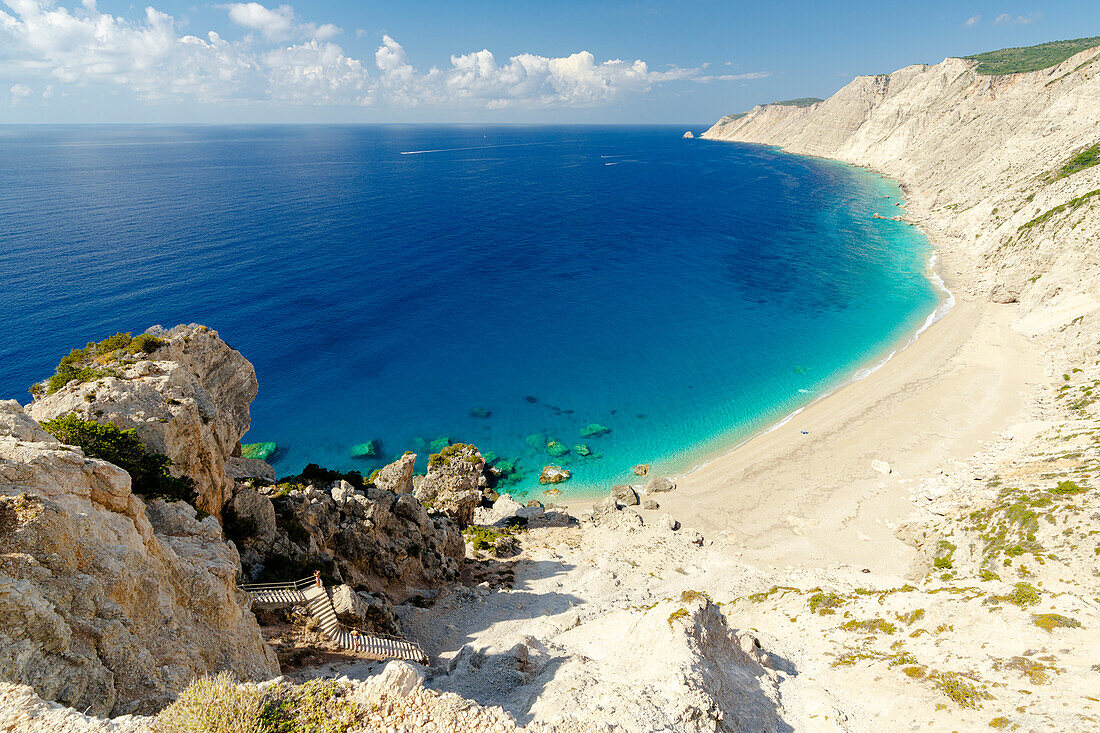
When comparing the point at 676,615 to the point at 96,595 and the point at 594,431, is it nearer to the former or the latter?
the point at 96,595

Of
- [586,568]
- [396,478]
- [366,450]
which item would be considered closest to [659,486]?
[586,568]

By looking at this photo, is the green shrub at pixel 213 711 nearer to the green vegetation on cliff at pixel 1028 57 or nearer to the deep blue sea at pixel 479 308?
the deep blue sea at pixel 479 308

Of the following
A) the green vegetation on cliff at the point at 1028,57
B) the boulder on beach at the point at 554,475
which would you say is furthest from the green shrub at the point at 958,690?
the green vegetation on cliff at the point at 1028,57

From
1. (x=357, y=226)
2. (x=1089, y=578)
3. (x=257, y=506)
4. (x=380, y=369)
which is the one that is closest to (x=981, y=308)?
(x=1089, y=578)

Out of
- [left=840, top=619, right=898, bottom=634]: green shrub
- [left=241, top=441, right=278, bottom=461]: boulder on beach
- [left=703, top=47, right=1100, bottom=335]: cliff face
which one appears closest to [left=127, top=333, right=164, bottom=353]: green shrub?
[left=241, top=441, right=278, bottom=461]: boulder on beach

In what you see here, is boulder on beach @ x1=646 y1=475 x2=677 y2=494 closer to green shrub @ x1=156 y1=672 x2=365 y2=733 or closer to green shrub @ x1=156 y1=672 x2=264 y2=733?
green shrub @ x1=156 y1=672 x2=365 y2=733

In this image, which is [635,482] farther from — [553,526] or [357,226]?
[357,226]

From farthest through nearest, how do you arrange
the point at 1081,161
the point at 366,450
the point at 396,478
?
the point at 1081,161 < the point at 366,450 < the point at 396,478
